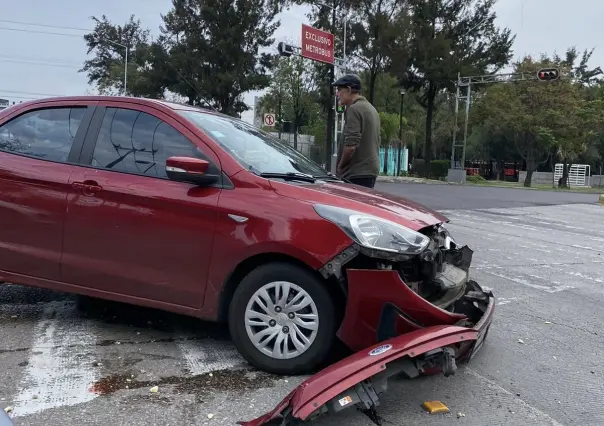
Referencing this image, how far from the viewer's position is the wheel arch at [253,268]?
3363 mm

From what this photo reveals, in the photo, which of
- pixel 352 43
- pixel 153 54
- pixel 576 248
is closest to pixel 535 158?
pixel 352 43

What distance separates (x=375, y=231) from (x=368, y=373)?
89cm

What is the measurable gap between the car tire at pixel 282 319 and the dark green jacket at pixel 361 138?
2852mm

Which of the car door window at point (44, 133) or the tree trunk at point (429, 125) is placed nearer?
the car door window at point (44, 133)

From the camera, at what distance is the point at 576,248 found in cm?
933

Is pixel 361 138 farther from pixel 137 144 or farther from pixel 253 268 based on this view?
pixel 253 268

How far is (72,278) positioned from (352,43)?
122 ft

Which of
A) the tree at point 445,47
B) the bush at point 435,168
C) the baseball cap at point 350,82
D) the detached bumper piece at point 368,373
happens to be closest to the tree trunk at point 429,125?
the tree at point 445,47

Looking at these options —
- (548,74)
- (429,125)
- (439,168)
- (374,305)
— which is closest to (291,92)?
(429,125)

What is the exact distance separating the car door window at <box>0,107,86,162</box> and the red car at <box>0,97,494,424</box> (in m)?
0.01

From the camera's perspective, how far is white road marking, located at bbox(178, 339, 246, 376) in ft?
Result: 11.8

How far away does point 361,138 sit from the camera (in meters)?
6.02

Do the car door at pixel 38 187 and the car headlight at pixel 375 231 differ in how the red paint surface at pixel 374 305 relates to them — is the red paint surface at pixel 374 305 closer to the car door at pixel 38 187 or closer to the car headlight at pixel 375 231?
the car headlight at pixel 375 231

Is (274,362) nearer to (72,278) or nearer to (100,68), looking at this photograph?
(72,278)
